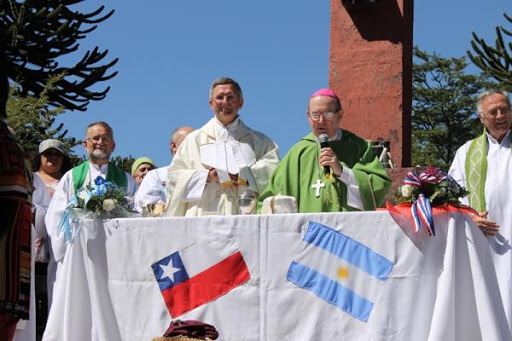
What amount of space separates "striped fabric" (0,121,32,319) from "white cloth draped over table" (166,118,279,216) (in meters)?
3.02

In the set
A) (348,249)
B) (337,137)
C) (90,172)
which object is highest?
(337,137)

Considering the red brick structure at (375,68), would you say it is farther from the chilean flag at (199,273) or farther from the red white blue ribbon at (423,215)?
the red white blue ribbon at (423,215)

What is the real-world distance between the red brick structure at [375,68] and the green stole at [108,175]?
2535 millimetres

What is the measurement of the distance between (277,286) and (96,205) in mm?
1345

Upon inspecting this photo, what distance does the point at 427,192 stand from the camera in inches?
213

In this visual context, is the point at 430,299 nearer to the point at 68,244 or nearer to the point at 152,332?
A: the point at 152,332

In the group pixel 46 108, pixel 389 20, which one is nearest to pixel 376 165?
pixel 389 20

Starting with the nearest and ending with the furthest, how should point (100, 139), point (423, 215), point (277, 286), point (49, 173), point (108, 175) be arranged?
point (423, 215)
point (277, 286)
point (100, 139)
point (108, 175)
point (49, 173)

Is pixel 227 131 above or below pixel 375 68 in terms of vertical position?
below

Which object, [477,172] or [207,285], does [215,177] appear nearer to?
[207,285]

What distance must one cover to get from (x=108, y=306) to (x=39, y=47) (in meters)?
16.0

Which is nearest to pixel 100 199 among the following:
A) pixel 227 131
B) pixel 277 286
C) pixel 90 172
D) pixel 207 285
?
pixel 207 285

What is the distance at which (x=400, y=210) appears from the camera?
5383mm

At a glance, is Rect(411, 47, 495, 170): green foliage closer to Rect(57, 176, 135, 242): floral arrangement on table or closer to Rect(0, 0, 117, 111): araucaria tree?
Rect(0, 0, 117, 111): araucaria tree
